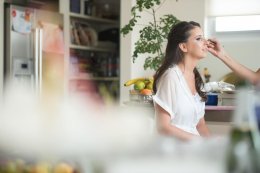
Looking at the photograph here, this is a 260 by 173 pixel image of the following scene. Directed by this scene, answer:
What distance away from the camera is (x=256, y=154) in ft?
2.54

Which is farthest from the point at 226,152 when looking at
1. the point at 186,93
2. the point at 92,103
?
the point at 186,93

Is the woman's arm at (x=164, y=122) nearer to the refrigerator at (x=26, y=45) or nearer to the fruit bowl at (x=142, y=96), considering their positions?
the fruit bowl at (x=142, y=96)

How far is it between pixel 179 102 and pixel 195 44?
0.31 meters

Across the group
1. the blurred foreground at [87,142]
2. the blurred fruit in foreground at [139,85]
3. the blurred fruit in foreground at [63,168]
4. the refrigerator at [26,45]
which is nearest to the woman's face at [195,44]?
the blurred fruit in foreground at [139,85]

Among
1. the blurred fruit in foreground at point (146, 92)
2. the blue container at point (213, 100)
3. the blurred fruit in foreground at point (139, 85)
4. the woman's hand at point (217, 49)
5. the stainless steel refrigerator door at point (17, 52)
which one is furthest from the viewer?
the stainless steel refrigerator door at point (17, 52)

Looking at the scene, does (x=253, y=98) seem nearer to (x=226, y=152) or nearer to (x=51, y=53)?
(x=226, y=152)

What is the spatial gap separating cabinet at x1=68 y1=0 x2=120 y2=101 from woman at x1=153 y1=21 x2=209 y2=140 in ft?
11.1

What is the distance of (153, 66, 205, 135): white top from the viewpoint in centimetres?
196

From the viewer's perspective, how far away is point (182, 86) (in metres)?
2.00

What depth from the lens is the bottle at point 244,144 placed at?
76cm

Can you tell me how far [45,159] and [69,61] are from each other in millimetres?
4757

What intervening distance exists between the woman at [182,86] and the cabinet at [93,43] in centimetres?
340

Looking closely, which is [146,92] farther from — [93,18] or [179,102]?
[93,18]

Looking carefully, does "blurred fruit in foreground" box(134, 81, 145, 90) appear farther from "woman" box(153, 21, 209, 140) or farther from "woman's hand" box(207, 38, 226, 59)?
"woman's hand" box(207, 38, 226, 59)
